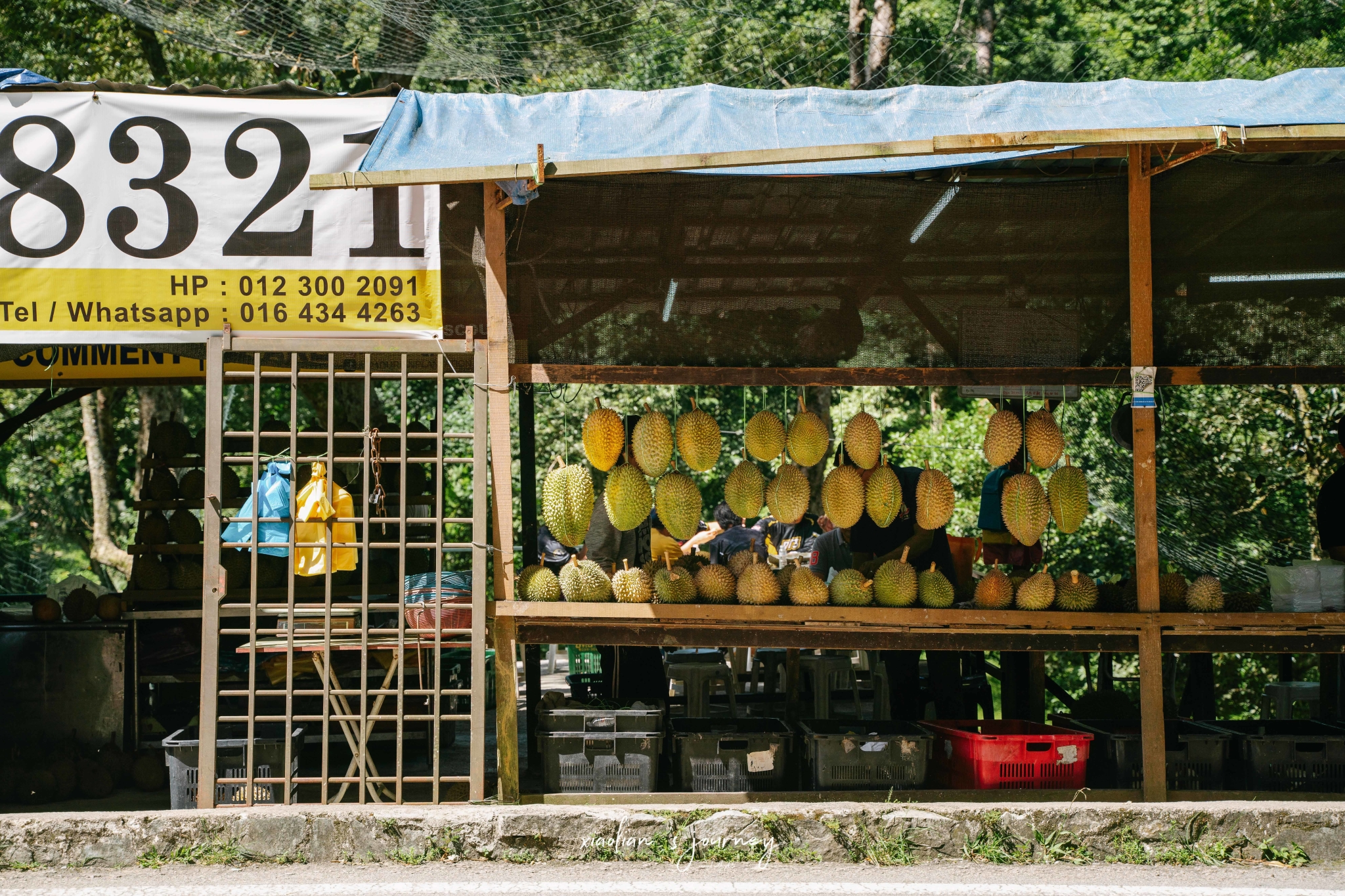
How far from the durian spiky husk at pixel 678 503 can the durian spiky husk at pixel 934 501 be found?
1161 mm

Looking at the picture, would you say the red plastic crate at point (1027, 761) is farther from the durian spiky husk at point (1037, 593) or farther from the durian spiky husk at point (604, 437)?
the durian spiky husk at point (604, 437)

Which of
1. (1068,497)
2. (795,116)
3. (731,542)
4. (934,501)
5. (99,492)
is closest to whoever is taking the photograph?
(795,116)

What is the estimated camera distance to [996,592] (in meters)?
5.43

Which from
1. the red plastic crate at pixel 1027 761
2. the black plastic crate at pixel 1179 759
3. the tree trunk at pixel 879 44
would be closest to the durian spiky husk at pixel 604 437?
the red plastic crate at pixel 1027 761

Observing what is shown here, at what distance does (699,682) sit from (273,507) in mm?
3347

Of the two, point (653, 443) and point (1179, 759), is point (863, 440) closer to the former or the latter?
point (653, 443)

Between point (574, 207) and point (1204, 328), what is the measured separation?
3.12 meters

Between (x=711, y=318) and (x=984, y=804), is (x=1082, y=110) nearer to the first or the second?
(x=711, y=318)

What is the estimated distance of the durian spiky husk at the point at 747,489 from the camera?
5.65m

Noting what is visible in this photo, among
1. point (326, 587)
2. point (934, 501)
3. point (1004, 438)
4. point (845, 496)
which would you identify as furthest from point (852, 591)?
point (326, 587)

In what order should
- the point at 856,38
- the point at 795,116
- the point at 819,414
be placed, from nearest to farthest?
the point at 795,116 → the point at 819,414 → the point at 856,38

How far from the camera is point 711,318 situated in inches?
217

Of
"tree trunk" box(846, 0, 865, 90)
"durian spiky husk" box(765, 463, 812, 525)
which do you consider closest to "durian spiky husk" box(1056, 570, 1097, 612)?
"durian spiky husk" box(765, 463, 812, 525)

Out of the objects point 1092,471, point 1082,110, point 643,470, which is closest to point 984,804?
point 643,470
